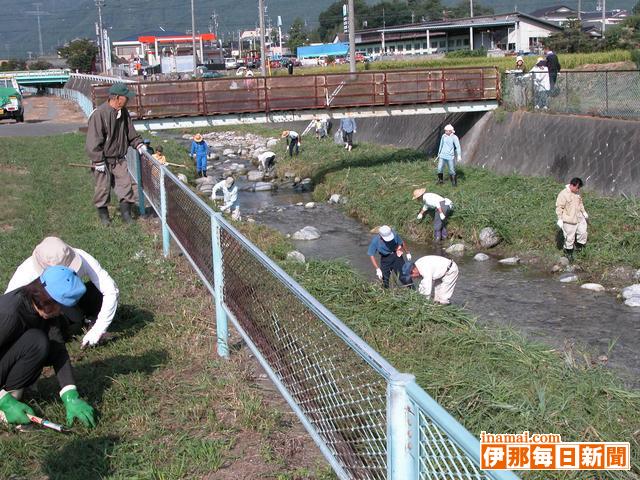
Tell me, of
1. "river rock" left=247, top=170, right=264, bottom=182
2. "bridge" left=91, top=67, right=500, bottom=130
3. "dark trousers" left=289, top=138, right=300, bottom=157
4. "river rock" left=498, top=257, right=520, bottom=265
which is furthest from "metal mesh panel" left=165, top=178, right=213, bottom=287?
"dark trousers" left=289, top=138, right=300, bottom=157

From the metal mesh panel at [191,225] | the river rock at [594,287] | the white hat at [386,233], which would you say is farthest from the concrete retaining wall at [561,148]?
the metal mesh panel at [191,225]

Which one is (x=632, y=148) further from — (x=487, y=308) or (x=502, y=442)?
(x=502, y=442)

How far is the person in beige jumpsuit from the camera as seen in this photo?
10180 millimetres

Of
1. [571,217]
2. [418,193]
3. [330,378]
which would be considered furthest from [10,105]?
[330,378]

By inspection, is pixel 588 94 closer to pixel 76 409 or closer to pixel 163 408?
pixel 163 408

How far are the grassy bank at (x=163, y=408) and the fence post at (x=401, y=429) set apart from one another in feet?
5.22

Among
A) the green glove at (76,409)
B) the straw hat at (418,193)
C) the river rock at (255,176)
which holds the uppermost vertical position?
the green glove at (76,409)

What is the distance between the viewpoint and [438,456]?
2779 mm

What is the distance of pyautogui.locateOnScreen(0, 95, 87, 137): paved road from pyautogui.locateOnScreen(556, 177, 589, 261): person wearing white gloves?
67.3 ft

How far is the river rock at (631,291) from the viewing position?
11.4m

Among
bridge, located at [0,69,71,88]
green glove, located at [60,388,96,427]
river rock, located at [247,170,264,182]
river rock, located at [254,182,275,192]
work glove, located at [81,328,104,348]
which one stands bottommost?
river rock, located at [254,182,275,192]

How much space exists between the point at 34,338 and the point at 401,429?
2748 mm

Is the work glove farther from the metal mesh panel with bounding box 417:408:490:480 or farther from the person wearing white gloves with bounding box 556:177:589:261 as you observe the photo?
the person wearing white gloves with bounding box 556:177:589:261

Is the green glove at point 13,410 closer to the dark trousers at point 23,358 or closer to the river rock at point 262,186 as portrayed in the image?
the dark trousers at point 23,358
